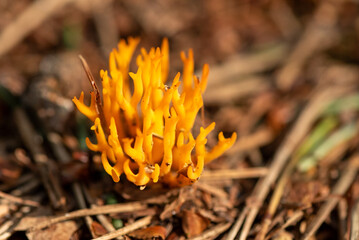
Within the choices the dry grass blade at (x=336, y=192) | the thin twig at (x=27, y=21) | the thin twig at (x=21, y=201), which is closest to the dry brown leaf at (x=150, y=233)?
the thin twig at (x=21, y=201)

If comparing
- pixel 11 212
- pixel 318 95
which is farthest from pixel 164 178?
pixel 318 95

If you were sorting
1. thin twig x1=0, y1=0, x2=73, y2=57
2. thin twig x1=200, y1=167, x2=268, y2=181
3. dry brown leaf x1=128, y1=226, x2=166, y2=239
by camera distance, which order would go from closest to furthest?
dry brown leaf x1=128, y1=226, x2=166, y2=239 → thin twig x1=200, y1=167, x2=268, y2=181 → thin twig x1=0, y1=0, x2=73, y2=57

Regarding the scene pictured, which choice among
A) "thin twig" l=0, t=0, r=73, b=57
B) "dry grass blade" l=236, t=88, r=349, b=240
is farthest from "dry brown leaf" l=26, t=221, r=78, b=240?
"thin twig" l=0, t=0, r=73, b=57

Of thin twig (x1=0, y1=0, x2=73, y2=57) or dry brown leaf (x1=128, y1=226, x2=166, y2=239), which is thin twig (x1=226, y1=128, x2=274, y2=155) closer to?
dry brown leaf (x1=128, y1=226, x2=166, y2=239)

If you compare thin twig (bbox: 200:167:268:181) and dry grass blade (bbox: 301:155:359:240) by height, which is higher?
thin twig (bbox: 200:167:268:181)

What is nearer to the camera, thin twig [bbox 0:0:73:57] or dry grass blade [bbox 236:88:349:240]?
dry grass blade [bbox 236:88:349:240]

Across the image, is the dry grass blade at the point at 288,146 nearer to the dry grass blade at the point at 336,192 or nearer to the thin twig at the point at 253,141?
the thin twig at the point at 253,141

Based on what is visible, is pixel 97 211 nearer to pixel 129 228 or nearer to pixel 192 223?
pixel 129 228

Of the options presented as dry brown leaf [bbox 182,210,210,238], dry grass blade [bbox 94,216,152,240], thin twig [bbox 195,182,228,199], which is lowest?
dry brown leaf [bbox 182,210,210,238]
